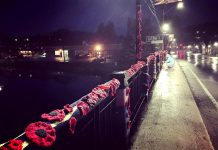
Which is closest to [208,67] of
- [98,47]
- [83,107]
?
[83,107]

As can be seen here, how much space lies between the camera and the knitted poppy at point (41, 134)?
5.71 ft

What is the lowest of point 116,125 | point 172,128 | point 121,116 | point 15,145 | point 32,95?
point 32,95

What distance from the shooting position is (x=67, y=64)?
1996 inches

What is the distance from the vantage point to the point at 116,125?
14.2 feet

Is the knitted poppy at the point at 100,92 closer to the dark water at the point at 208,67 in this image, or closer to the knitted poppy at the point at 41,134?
the knitted poppy at the point at 41,134

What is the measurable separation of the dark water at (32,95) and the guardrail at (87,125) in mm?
16171

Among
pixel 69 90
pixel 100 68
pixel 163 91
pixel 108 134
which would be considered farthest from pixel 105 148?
pixel 100 68

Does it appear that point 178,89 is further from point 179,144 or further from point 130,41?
point 130,41

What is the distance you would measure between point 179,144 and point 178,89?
19.8ft

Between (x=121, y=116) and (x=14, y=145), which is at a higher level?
(x=14, y=145)

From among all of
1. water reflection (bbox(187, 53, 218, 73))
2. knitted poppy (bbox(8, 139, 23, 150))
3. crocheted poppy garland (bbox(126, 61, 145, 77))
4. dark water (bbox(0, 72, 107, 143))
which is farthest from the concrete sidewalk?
dark water (bbox(0, 72, 107, 143))

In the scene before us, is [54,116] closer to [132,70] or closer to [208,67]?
[132,70]

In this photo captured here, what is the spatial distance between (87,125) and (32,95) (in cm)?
3681

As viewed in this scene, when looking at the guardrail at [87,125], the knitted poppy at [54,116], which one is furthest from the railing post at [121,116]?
the knitted poppy at [54,116]
